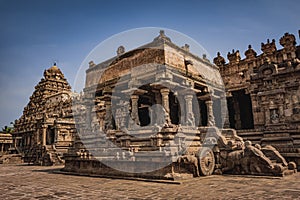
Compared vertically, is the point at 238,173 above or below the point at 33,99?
below

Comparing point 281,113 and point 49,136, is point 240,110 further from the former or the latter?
point 49,136

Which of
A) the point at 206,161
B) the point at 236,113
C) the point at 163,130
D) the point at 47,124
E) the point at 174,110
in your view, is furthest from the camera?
the point at 47,124

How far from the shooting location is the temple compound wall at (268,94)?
13.2 metres

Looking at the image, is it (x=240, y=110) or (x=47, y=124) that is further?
(x=47, y=124)

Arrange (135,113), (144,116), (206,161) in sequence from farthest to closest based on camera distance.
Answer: (144,116), (135,113), (206,161)

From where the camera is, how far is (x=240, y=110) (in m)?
19.3

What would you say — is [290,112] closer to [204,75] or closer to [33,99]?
[204,75]

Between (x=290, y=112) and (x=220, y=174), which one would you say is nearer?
(x=220, y=174)

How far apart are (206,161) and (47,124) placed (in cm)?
2371

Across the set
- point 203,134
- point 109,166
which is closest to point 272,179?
point 203,134

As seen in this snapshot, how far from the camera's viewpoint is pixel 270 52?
58.4 feet

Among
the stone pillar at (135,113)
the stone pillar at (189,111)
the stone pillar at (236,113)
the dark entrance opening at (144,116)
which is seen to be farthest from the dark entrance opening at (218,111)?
the stone pillar at (135,113)

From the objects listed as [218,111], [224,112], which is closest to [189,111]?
[224,112]

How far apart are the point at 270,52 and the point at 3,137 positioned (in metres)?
42.2
